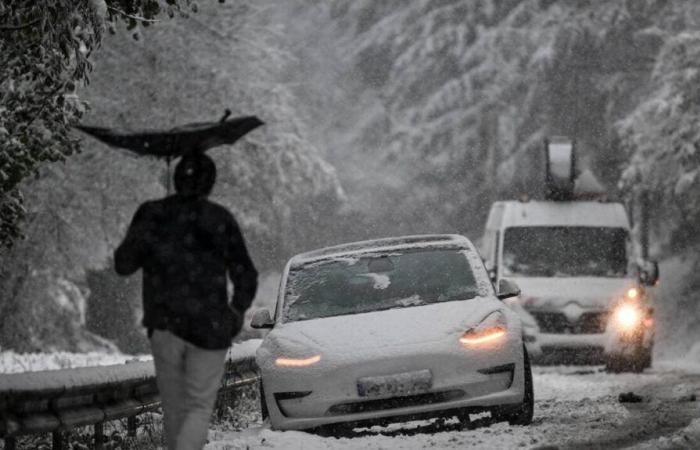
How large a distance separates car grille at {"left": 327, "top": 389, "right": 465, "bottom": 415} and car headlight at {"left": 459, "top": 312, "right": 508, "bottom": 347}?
0.39 metres

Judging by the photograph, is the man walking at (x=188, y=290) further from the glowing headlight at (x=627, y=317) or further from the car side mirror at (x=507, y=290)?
the glowing headlight at (x=627, y=317)

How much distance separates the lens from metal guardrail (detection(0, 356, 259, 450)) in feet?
28.5

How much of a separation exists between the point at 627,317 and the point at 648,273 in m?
0.68

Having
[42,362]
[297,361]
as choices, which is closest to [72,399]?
[297,361]

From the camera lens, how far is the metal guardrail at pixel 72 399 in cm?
869

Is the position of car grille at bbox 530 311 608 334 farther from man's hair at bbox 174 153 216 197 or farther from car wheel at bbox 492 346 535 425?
man's hair at bbox 174 153 216 197

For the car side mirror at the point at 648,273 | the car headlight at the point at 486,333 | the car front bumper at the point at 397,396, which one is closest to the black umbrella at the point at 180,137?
the car front bumper at the point at 397,396

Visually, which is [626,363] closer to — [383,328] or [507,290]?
[507,290]

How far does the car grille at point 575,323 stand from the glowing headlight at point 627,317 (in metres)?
0.18

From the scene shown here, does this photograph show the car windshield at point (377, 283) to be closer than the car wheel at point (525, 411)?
No

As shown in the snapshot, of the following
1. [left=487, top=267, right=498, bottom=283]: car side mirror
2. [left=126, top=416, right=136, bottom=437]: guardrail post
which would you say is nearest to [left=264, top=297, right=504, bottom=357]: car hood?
[left=126, top=416, right=136, bottom=437]: guardrail post

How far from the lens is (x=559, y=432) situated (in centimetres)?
1031

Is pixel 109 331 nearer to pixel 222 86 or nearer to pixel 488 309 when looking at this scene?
pixel 222 86

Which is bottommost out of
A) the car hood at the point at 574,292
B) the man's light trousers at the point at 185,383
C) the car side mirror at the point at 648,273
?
the car hood at the point at 574,292
